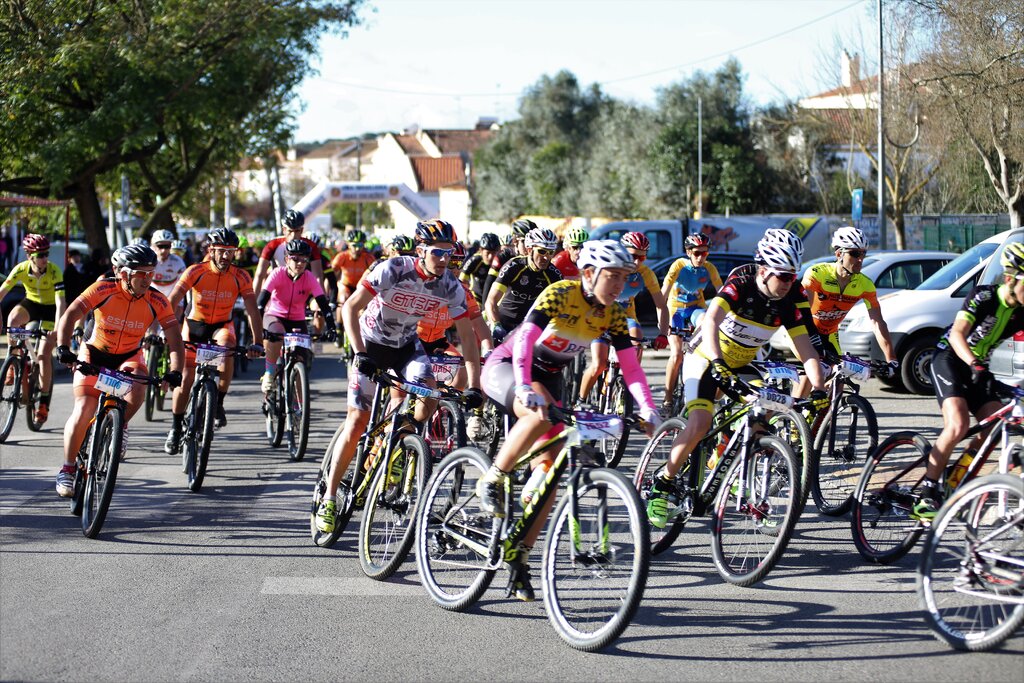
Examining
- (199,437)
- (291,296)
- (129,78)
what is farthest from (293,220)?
(129,78)

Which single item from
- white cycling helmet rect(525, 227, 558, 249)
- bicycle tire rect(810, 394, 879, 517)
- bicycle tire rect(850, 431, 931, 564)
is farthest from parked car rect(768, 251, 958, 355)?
bicycle tire rect(850, 431, 931, 564)

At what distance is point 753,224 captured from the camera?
116 ft

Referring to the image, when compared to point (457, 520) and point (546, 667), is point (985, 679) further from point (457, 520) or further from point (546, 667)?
point (457, 520)

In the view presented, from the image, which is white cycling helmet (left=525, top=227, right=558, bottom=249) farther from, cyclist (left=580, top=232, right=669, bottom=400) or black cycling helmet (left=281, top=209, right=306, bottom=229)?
black cycling helmet (left=281, top=209, right=306, bottom=229)

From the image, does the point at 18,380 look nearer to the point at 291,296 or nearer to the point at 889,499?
the point at 291,296

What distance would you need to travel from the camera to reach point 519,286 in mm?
11023

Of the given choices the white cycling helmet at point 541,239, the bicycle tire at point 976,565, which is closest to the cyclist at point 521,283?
the white cycling helmet at point 541,239

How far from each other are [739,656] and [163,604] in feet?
9.61

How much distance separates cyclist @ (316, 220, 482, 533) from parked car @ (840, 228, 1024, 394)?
848 centimetres

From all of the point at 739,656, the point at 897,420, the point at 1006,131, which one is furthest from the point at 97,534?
the point at 1006,131

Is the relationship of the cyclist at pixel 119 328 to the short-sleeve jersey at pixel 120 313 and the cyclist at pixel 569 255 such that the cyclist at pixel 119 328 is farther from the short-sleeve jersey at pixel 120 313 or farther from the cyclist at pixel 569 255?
the cyclist at pixel 569 255

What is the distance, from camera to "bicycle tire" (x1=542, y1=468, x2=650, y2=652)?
5.18 metres

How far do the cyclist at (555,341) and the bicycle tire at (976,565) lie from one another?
1459mm

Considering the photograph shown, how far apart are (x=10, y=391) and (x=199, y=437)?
142 inches
